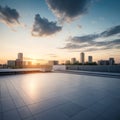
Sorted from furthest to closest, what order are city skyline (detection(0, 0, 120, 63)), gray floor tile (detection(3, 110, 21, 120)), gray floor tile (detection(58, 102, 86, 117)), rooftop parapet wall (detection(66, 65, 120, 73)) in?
rooftop parapet wall (detection(66, 65, 120, 73))
city skyline (detection(0, 0, 120, 63))
gray floor tile (detection(58, 102, 86, 117))
gray floor tile (detection(3, 110, 21, 120))

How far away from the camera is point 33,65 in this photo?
551 inches

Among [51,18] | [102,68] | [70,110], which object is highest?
[51,18]

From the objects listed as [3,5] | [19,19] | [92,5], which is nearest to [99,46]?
[92,5]

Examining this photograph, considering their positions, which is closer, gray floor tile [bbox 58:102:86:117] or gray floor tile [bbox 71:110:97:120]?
gray floor tile [bbox 71:110:97:120]

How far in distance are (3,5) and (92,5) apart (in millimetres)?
5735

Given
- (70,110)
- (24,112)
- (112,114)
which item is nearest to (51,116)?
(70,110)

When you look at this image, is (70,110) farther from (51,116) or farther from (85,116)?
(51,116)

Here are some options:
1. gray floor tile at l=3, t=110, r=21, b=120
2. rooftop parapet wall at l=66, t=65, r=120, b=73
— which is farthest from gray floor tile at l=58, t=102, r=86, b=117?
rooftop parapet wall at l=66, t=65, r=120, b=73

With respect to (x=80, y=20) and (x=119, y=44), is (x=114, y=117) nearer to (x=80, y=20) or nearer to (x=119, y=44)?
(x=80, y=20)

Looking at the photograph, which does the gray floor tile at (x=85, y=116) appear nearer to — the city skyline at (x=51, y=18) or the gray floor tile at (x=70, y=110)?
the gray floor tile at (x=70, y=110)

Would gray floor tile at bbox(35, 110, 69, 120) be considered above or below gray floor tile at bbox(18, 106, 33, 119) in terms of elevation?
below

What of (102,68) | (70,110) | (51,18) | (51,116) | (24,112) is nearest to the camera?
(51,116)

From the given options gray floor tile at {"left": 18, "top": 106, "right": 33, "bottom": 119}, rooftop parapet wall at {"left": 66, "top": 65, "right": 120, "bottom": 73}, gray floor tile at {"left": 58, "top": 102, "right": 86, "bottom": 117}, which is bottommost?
gray floor tile at {"left": 58, "top": 102, "right": 86, "bottom": 117}

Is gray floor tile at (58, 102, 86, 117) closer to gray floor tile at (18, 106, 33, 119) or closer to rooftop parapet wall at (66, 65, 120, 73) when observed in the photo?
gray floor tile at (18, 106, 33, 119)
